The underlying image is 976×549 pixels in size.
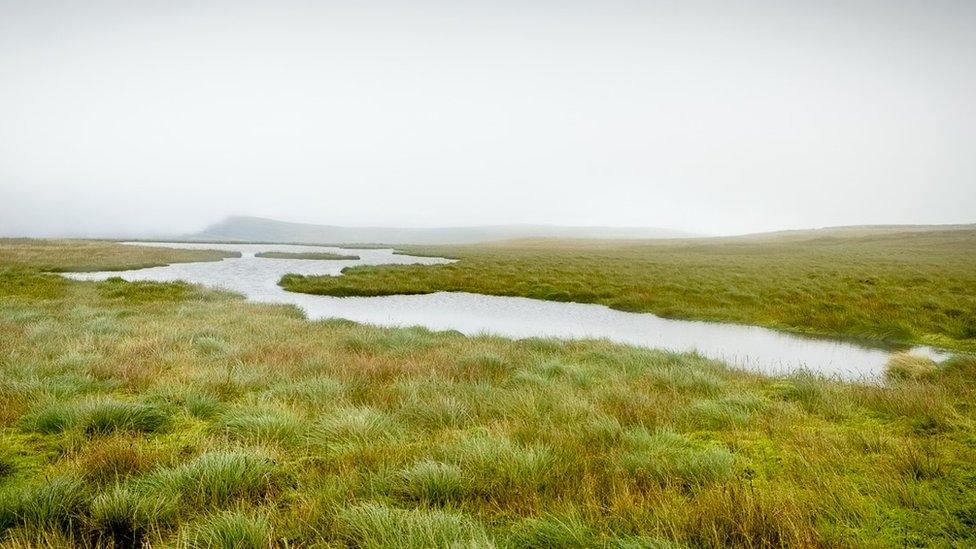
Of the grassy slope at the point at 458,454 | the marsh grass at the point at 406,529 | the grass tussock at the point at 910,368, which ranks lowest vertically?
the grass tussock at the point at 910,368

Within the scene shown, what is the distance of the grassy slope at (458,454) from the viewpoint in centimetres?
323

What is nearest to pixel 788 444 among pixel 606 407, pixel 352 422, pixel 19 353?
pixel 606 407

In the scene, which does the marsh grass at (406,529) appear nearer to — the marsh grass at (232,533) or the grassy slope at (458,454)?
the grassy slope at (458,454)

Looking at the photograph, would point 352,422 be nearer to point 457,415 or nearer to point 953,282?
point 457,415

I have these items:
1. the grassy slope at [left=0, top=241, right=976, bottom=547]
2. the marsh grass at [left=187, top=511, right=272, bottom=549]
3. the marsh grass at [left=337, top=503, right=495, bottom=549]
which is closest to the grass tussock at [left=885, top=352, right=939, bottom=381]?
the grassy slope at [left=0, top=241, right=976, bottom=547]

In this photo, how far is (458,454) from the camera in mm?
4414

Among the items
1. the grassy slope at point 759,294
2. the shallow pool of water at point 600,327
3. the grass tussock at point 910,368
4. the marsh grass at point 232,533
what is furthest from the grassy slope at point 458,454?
the grassy slope at point 759,294

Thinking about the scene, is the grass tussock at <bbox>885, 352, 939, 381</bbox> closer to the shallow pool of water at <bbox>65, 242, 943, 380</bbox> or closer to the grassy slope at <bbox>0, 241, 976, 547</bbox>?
the shallow pool of water at <bbox>65, 242, 943, 380</bbox>

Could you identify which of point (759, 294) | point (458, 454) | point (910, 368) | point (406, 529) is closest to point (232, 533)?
point (406, 529)

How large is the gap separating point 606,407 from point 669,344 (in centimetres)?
996

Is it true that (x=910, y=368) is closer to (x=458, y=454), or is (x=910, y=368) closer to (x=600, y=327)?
(x=600, y=327)

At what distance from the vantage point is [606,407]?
620cm

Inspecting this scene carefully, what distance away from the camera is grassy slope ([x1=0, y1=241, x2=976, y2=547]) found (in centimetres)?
323

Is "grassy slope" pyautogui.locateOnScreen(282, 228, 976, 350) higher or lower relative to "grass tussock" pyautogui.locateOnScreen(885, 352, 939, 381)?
lower
